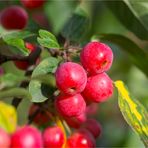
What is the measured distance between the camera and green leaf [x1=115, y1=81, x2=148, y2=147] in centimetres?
154

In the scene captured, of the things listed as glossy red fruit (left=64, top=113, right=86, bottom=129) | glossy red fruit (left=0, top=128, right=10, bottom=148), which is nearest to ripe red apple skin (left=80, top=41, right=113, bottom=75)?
glossy red fruit (left=64, top=113, right=86, bottom=129)

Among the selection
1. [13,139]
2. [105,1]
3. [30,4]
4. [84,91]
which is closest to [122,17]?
[105,1]

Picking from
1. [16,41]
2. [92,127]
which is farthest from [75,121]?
[16,41]

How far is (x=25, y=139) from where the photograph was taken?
44.6 inches

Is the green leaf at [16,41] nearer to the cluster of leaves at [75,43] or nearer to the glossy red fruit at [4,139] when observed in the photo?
the cluster of leaves at [75,43]

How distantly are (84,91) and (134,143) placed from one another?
1232mm

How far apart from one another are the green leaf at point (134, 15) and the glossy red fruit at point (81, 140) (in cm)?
44

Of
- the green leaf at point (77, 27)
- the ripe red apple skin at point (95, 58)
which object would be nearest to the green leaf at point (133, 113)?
the ripe red apple skin at point (95, 58)

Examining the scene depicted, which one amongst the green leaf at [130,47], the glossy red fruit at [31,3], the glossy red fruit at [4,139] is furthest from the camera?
the glossy red fruit at [31,3]

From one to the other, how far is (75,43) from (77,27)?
5.9 inches

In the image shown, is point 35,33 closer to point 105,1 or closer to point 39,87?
point 39,87

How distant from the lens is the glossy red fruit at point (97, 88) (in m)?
1.52

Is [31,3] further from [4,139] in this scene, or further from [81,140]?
[4,139]

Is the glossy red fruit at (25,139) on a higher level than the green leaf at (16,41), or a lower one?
higher
